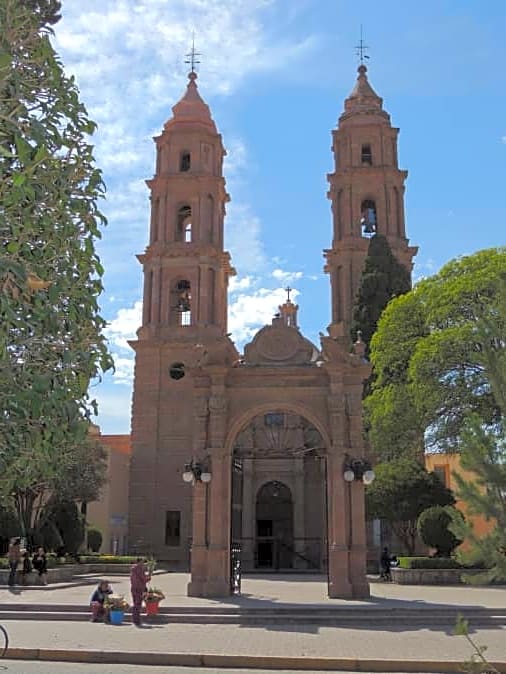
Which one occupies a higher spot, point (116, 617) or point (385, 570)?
point (385, 570)

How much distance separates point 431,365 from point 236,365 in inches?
424

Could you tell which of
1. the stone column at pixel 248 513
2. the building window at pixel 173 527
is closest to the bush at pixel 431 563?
the stone column at pixel 248 513

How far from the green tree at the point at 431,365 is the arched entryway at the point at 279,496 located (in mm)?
7125

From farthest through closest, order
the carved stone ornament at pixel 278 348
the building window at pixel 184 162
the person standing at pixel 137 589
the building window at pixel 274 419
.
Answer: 1. the building window at pixel 184 162
2. the building window at pixel 274 419
3. the carved stone ornament at pixel 278 348
4. the person standing at pixel 137 589

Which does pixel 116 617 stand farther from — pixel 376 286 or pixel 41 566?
pixel 376 286

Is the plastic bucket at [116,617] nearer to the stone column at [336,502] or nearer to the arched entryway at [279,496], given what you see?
the stone column at [336,502]

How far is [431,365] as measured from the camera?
96.5ft

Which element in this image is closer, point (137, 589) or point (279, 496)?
point (137, 589)

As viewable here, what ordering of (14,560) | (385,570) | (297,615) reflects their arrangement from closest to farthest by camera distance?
(297,615) < (14,560) < (385,570)

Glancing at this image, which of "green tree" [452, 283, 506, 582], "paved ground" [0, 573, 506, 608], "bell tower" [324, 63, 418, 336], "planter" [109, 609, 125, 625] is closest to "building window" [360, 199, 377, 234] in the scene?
"bell tower" [324, 63, 418, 336]

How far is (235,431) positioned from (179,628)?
6.26 meters

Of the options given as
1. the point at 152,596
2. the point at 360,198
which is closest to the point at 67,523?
the point at 152,596

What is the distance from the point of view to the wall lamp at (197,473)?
Result: 20422 millimetres

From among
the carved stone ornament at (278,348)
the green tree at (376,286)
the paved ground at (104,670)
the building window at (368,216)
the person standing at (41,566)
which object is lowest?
the paved ground at (104,670)
